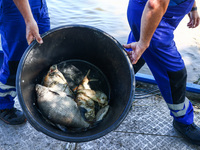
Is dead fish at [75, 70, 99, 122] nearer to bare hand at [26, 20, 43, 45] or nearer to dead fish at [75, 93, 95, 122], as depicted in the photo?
dead fish at [75, 93, 95, 122]

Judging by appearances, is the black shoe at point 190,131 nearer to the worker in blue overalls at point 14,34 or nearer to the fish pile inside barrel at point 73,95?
the fish pile inside barrel at point 73,95

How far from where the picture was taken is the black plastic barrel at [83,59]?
157 cm

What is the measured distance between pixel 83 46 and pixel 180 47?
3.51 meters

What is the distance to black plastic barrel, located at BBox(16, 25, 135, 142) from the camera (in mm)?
1567

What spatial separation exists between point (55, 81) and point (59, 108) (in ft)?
1.16

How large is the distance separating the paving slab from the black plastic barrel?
31 centimetres

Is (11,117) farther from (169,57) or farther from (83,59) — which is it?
(169,57)

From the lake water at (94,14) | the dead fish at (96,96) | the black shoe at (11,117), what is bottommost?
the lake water at (94,14)

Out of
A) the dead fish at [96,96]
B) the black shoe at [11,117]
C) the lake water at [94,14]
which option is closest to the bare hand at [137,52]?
the dead fish at [96,96]

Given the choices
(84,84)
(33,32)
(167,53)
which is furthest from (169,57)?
(33,32)

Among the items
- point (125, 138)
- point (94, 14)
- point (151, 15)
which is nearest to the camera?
point (151, 15)

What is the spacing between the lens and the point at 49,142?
6.27 ft

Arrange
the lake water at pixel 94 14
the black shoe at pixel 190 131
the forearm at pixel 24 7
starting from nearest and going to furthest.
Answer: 1. the forearm at pixel 24 7
2. the black shoe at pixel 190 131
3. the lake water at pixel 94 14

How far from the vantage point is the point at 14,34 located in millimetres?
1790
